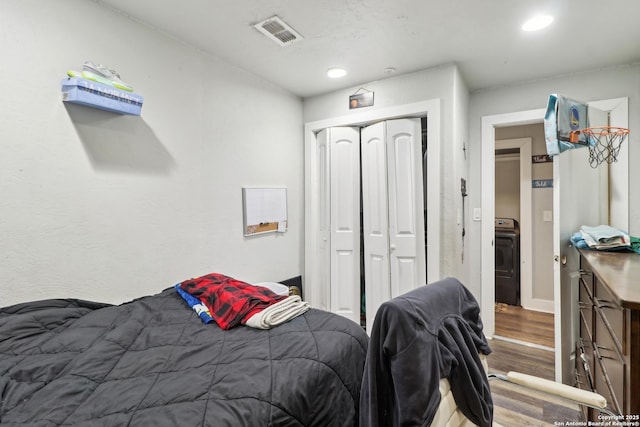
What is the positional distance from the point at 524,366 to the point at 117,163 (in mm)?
3369

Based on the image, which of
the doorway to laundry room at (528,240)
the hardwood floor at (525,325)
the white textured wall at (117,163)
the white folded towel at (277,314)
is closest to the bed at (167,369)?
the white folded towel at (277,314)

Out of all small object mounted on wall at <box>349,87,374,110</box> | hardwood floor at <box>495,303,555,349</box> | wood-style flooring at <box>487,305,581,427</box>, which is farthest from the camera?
hardwood floor at <box>495,303,555,349</box>

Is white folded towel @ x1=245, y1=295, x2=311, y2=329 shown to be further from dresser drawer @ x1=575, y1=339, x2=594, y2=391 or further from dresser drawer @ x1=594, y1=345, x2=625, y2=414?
dresser drawer @ x1=575, y1=339, x2=594, y2=391

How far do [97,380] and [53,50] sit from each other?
60.8 inches

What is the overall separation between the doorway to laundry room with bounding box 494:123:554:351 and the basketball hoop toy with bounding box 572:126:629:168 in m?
1.39

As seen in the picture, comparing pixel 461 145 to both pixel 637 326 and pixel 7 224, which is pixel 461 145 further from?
pixel 7 224

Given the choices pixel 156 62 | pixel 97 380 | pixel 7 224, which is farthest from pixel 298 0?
pixel 97 380

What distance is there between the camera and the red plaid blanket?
146 centimetres

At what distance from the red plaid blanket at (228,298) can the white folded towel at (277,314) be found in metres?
0.05

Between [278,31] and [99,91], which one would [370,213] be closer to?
[278,31]

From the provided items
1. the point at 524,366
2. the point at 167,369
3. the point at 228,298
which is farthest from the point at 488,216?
the point at 167,369

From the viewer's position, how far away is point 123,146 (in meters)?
1.76

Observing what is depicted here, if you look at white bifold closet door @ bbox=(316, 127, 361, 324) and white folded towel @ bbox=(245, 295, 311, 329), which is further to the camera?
white bifold closet door @ bbox=(316, 127, 361, 324)

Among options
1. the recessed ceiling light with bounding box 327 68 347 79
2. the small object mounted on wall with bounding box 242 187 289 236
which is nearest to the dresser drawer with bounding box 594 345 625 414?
the small object mounted on wall with bounding box 242 187 289 236
